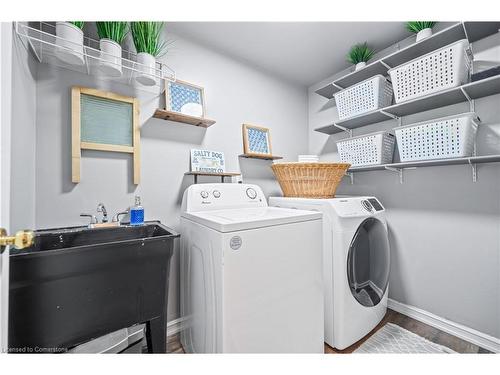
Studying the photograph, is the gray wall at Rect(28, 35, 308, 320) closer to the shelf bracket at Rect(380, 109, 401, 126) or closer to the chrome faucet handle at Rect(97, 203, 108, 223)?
the chrome faucet handle at Rect(97, 203, 108, 223)

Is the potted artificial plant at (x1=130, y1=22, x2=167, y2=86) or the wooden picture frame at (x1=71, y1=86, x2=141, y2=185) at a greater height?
the potted artificial plant at (x1=130, y1=22, x2=167, y2=86)

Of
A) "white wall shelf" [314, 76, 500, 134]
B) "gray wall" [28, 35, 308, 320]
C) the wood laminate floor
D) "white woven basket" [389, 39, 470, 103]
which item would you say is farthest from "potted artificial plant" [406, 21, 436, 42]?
the wood laminate floor

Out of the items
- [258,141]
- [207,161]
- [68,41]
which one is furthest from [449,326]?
[68,41]

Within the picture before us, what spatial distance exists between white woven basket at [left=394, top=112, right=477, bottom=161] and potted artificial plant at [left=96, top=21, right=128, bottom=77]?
75.9 inches

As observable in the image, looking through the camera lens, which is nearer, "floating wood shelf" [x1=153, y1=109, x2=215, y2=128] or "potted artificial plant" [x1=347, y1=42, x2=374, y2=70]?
"floating wood shelf" [x1=153, y1=109, x2=215, y2=128]

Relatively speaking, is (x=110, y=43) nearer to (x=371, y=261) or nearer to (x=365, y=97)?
(x=365, y=97)

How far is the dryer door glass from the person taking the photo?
156 centimetres

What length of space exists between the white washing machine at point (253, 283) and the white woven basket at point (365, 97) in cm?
115

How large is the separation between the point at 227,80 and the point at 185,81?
423 mm

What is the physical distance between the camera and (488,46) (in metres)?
1.39

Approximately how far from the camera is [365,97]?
5.77 ft

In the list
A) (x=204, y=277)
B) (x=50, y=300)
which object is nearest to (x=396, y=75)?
(x=204, y=277)

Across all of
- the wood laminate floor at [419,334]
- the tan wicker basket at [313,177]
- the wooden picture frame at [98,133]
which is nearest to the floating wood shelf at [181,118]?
the wooden picture frame at [98,133]
